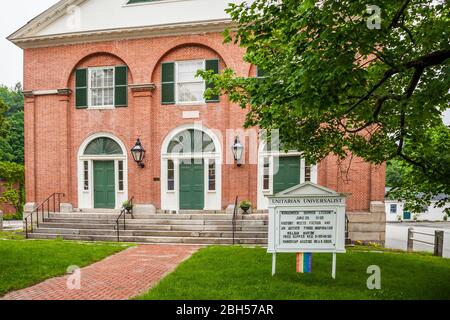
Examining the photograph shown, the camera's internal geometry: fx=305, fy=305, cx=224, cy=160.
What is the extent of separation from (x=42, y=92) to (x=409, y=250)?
1728cm

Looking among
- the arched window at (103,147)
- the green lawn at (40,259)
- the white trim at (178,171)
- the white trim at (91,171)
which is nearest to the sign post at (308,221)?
the green lawn at (40,259)

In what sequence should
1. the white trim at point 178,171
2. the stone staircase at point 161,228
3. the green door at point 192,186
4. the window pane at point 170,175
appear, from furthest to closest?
the window pane at point 170,175 → the green door at point 192,186 → the white trim at point 178,171 → the stone staircase at point 161,228

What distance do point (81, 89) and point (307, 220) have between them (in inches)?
512

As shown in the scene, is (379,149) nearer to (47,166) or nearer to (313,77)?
(313,77)

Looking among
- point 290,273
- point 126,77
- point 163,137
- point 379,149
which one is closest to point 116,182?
point 163,137

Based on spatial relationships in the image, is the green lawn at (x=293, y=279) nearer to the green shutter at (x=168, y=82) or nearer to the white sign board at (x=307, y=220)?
the white sign board at (x=307, y=220)

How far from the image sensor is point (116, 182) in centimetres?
1439

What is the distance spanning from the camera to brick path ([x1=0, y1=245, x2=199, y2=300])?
5.63m

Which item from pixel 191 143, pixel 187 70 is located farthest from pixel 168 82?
pixel 191 143

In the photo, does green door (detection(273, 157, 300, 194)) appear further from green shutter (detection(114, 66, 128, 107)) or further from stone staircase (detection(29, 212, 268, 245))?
green shutter (detection(114, 66, 128, 107))

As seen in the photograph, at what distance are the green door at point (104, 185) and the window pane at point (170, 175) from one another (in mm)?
2690

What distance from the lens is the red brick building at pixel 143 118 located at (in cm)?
1334

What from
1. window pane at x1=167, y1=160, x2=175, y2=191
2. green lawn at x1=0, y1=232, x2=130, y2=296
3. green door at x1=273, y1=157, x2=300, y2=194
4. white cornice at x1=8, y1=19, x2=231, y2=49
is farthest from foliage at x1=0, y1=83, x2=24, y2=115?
green door at x1=273, y1=157, x2=300, y2=194

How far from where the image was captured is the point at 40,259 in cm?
797
